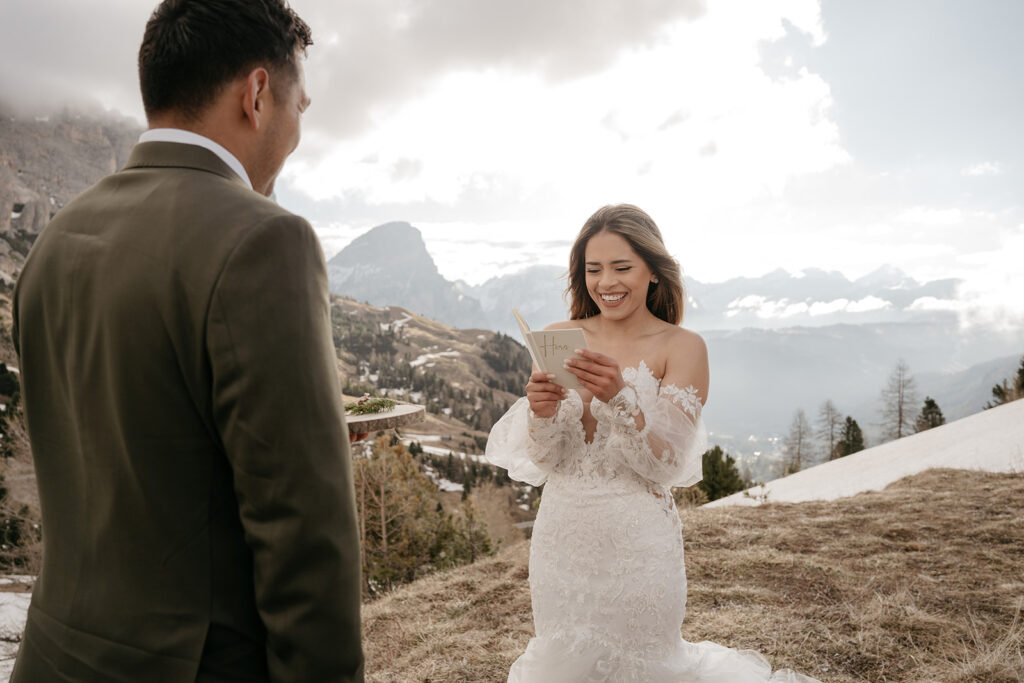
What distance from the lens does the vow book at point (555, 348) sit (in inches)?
103

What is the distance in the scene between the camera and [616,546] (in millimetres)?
2871

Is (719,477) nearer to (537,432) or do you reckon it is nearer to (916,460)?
(916,460)

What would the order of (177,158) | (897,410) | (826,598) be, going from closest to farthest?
(177,158)
(826,598)
(897,410)

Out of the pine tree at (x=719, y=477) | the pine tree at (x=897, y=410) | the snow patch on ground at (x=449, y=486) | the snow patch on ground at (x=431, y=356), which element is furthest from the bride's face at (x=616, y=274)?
the snow patch on ground at (x=431, y=356)

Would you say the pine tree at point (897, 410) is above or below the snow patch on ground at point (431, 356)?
below

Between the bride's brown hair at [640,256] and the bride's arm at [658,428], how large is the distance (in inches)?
25.2

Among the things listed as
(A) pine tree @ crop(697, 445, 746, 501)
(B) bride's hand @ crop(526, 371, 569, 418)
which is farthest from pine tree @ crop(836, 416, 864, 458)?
(B) bride's hand @ crop(526, 371, 569, 418)

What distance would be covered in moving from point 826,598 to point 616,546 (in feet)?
14.2

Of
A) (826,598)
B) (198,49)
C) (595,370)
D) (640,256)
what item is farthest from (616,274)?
(826,598)

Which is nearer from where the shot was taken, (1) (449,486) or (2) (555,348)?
(2) (555,348)

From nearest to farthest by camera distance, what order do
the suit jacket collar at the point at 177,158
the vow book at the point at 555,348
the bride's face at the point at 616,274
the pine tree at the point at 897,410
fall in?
1. the suit jacket collar at the point at 177,158
2. the vow book at the point at 555,348
3. the bride's face at the point at 616,274
4. the pine tree at the point at 897,410

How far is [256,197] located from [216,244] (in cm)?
13

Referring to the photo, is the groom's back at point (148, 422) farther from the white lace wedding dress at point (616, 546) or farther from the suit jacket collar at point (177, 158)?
the white lace wedding dress at point (616, 546)

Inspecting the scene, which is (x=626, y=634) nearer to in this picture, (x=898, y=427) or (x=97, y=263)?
(x=97, y=263)
